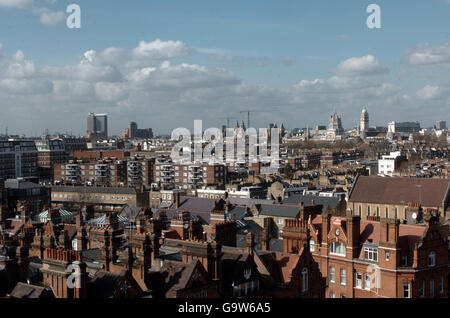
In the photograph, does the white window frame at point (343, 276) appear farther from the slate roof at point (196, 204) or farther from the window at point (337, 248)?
the slate roof at point (196, 204)

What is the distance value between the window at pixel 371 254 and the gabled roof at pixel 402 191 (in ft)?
93.8

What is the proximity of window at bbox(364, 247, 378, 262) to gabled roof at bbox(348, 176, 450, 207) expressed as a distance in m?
28.6

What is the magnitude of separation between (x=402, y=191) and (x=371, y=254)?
1198 inches

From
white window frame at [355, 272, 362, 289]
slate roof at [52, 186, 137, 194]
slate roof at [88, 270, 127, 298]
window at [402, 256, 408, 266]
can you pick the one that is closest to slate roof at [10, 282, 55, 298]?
slate roof at [88, 270, 127, 298]

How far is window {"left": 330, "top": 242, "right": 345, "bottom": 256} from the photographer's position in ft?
93.4

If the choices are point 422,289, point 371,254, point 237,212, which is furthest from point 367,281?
point 237,212

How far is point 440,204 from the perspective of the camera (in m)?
53.2

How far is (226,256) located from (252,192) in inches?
2211

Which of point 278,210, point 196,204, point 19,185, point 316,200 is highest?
point 19,185

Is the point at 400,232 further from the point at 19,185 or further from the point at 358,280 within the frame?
the point at 19,185

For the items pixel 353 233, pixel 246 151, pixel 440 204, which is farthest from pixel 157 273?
pixel 246 151

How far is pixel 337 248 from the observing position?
2870 centimetres

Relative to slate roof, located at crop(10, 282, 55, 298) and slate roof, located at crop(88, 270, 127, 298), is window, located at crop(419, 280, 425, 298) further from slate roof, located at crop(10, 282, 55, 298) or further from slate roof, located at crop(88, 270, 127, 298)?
slate roof, located at crop(10, 282, 55, 298)
